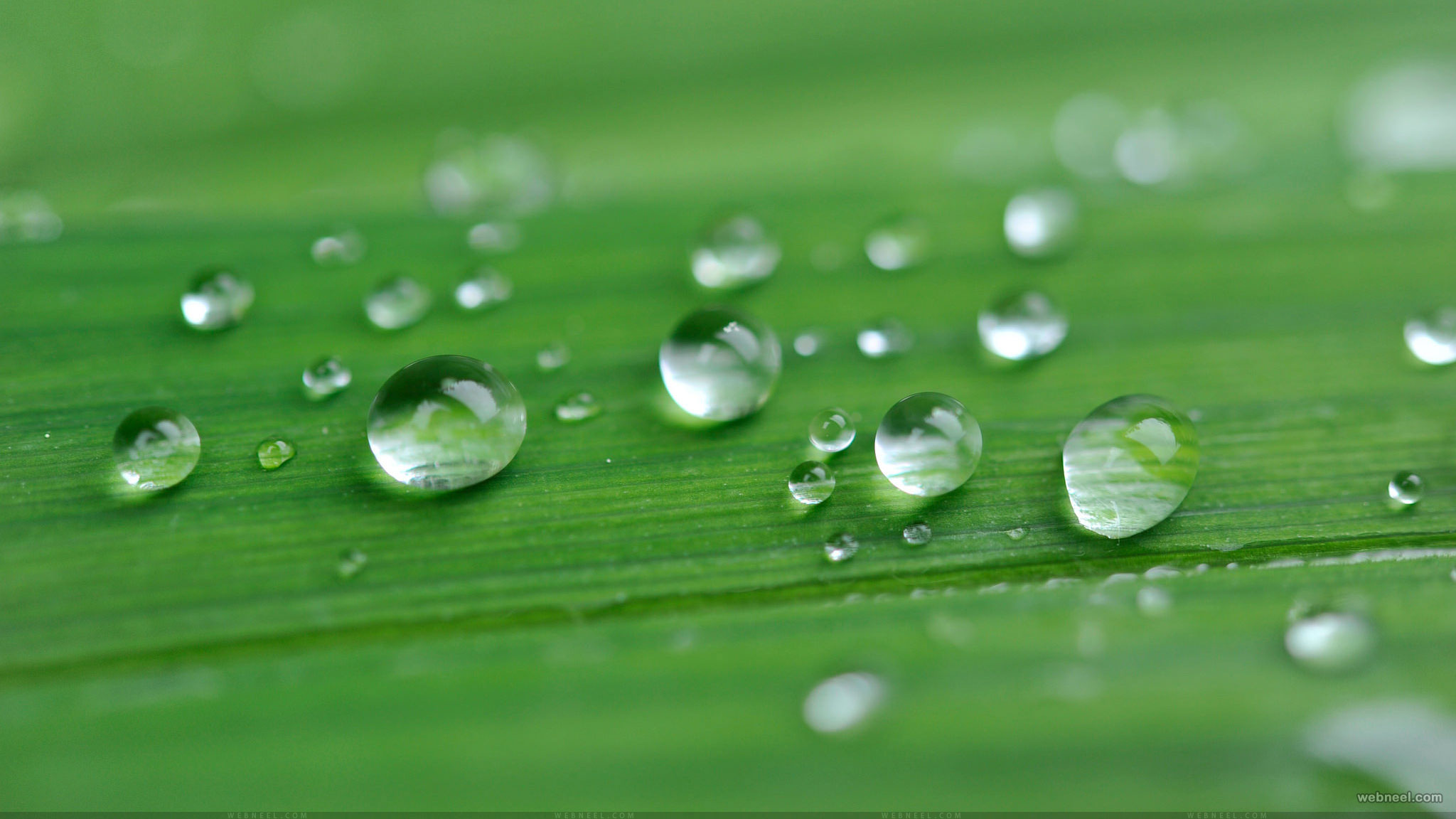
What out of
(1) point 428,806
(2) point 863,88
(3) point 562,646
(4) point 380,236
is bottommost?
(1) point 428,806

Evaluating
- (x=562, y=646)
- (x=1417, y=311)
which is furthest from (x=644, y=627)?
(x=1417, y=311)

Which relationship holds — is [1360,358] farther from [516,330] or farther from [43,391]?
[43,391]

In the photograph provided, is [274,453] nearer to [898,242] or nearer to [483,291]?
[483,291]

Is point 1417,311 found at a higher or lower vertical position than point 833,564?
higher

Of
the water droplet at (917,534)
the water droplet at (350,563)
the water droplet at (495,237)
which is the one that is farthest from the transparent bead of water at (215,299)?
the water droplet at (917,534)

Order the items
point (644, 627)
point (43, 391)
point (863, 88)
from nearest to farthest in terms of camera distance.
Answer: point (644, 627)
point (43, 391)
point (863, 88)

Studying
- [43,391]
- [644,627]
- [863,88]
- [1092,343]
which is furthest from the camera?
[863,88]

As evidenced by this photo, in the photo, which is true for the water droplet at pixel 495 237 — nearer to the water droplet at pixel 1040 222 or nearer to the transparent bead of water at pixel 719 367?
the transparent bead of water at pixel 719 367

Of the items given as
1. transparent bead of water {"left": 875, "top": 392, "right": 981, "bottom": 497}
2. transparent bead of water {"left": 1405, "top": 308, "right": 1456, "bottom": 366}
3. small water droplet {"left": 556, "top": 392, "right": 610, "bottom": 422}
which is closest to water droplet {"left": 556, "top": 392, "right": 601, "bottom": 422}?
small water droplet {"left": 556, "top": 392, "right": 610, "bottom": 422}

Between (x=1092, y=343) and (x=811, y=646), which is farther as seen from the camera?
(x=1092, y=343)
